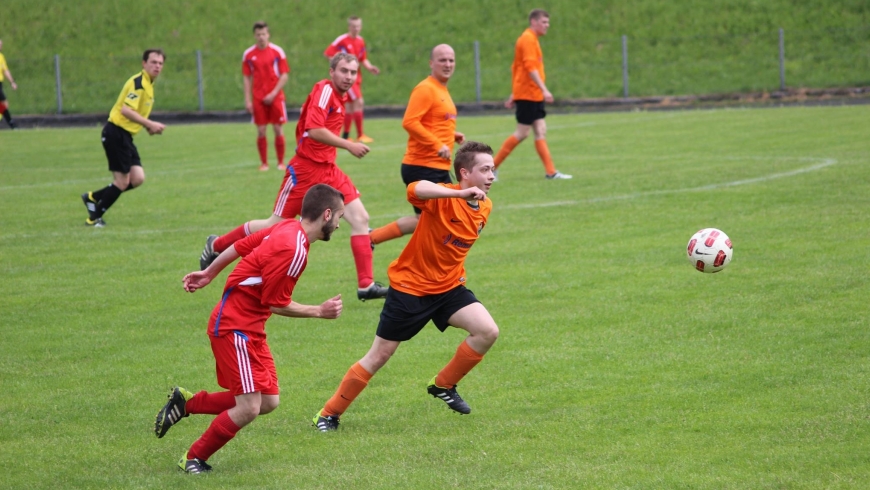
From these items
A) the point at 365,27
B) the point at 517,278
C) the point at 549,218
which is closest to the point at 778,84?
the point at 365,27

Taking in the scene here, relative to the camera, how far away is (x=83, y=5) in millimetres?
37688

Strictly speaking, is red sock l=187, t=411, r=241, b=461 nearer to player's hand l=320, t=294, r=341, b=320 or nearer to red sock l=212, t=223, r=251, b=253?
player's hand l=320, t=294, r=341, b=320

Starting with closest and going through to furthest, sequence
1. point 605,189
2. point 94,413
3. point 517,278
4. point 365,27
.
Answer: point 94,413, point 517,278, point 605,189, point 365,27

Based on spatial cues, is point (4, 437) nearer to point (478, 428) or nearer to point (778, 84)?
point (478, 428)

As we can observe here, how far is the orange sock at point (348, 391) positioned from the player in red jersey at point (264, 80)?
1196 centimetres

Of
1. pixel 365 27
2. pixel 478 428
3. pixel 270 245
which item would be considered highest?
pixel 365 27

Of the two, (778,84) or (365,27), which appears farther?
(365,27)

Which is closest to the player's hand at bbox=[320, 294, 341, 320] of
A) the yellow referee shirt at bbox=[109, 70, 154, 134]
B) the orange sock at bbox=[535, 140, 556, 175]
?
the yellow referee shirt at bbox=[109, 70, 154, 134]

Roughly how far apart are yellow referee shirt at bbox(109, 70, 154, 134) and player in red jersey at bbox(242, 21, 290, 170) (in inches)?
199

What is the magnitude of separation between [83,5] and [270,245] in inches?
1430

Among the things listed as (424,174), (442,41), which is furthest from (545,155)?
(442,41)

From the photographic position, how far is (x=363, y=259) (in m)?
8.66

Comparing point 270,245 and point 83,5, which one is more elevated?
point 83,5

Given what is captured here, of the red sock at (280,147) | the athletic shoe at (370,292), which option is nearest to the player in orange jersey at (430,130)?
the athletic shoe at (370,292)
